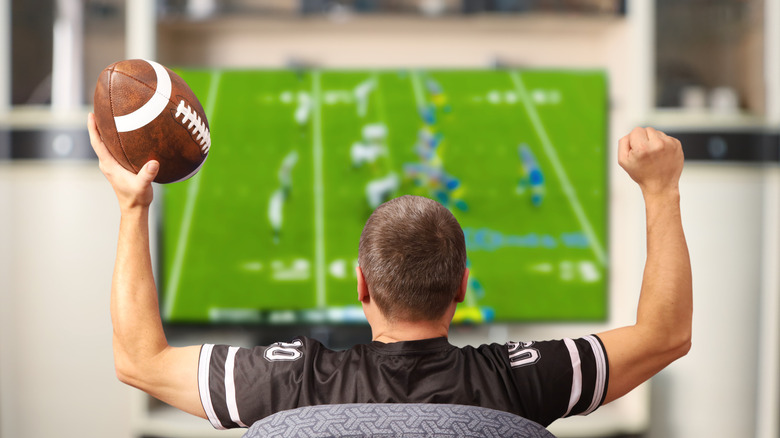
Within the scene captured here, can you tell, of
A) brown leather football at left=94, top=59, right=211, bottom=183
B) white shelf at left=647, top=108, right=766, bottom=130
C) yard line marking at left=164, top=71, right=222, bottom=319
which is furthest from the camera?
yard line marking at left=164, top=71, right=222, bottom=319

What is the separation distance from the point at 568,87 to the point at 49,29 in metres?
2.10

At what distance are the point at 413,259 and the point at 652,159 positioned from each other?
35cm

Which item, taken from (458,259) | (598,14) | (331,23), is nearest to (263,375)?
(458,259)

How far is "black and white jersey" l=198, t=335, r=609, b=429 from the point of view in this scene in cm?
75

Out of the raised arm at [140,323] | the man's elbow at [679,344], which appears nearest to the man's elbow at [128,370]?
the raised arm at [140,323]

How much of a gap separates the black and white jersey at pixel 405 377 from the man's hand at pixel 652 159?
232 mm

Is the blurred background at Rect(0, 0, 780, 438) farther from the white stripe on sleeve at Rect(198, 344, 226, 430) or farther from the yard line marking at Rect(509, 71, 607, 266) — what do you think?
the white stripe on sleeve at Rect(198, 344, 226, 430)

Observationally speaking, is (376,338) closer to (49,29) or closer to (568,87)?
(568,87)

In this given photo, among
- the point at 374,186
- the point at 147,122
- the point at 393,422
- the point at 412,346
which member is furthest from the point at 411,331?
the point at 374,186

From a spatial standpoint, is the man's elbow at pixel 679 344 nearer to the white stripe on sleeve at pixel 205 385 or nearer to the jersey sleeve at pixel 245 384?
the jersey sleeve at pixel 245 384

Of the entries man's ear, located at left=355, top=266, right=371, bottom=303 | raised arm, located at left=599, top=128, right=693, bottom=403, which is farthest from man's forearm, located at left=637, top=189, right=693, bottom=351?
man's ear, located at left=355, top=266, right=371, bottom=303

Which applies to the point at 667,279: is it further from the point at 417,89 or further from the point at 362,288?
the point at 417,89

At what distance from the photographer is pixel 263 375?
791mm

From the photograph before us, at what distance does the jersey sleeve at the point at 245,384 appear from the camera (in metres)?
0.78
